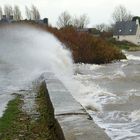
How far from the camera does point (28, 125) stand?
29.8 ft

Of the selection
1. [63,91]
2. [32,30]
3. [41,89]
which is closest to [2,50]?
[32,30]

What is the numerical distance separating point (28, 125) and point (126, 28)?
4188 inches

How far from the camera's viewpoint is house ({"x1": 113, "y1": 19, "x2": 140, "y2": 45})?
11162 centimetres

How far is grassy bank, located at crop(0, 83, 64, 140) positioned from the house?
10213 centimetres

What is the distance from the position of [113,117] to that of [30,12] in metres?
94.1

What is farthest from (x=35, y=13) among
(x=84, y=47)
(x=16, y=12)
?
(x=84, y=47)

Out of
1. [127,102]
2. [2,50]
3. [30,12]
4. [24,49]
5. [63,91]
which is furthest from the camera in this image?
[30,12]

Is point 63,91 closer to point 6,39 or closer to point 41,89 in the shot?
point 41,89

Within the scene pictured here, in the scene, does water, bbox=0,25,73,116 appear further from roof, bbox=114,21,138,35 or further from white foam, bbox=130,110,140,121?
roof, bbox=114,21,138,35

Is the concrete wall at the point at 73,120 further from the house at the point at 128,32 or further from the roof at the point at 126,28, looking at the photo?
the roof at the point at 126,28

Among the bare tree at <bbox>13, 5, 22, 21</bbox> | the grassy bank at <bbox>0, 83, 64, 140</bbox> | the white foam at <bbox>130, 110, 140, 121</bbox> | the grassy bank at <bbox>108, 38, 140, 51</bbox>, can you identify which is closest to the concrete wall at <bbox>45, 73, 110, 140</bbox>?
the grassy bank at <bbox>0, 83, 64, 140</bbox>

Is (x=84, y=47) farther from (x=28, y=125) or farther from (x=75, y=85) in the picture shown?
(x=28, y=125)

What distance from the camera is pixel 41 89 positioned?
583 inches

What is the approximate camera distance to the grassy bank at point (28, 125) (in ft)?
26.3
